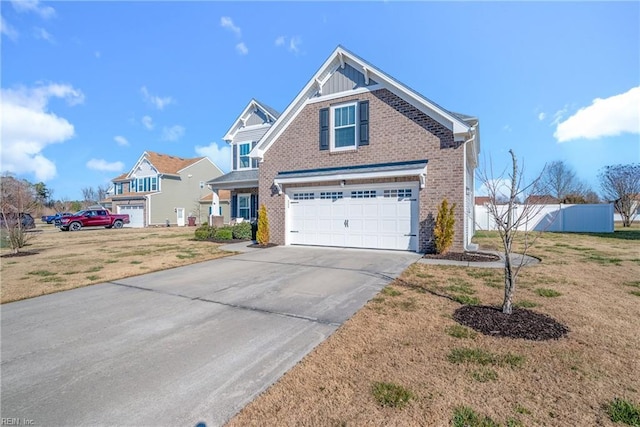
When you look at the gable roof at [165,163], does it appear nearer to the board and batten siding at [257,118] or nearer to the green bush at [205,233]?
the board and batten siding at [257,118]

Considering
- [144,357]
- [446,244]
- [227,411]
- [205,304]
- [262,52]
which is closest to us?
[227,411]

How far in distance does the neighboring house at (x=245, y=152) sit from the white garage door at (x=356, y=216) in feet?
21.8

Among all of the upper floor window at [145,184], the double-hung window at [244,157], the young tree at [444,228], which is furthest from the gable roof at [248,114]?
the upper floor window at [145,184]

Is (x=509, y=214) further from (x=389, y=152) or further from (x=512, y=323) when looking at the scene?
(x=389, y=152)

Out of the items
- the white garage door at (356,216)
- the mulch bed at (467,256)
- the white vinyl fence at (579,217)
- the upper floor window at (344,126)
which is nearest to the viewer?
the mulch bed at (467,256)

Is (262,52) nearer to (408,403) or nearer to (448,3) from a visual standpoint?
(448,3)

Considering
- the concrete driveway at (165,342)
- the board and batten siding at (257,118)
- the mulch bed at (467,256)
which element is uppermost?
the board and batten siding at (257,118)

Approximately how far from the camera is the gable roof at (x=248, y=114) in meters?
18.9

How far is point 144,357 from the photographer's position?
138 inches

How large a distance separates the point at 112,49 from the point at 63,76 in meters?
4.89

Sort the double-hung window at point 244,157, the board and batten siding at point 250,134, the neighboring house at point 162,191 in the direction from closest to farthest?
the board and batten siding at point 250,134
the double-hung window at point 244,157
the neighboring house at point 162,191

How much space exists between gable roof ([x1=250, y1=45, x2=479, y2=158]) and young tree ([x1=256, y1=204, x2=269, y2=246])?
273 cm

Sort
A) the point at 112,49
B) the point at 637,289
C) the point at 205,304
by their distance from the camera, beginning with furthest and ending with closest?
the point at 112,49 < the point at 637,289 < the point at 205,304

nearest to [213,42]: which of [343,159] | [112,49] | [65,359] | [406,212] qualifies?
[112,49]
